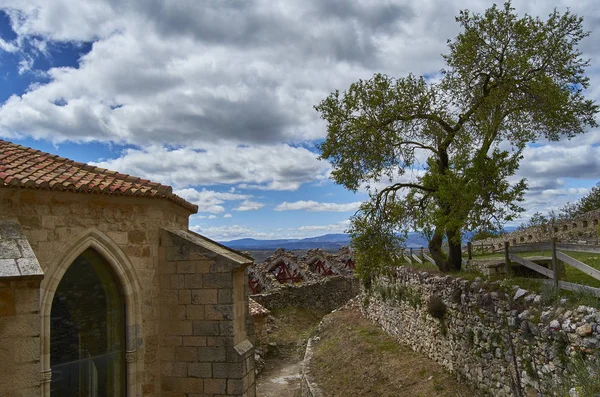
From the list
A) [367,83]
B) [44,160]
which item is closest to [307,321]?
[367,83]

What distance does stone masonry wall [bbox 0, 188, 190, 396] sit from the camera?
646 centimetres

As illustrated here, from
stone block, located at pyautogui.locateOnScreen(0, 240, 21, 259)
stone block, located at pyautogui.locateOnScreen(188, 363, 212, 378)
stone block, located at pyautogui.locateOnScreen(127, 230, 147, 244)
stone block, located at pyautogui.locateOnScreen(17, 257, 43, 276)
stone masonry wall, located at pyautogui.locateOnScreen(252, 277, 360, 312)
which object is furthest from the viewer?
stone masonry wall, located at pyautogui.locateOnScreen(252, 277, 360, 312)

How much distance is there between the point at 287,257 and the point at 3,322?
29010 millimetres

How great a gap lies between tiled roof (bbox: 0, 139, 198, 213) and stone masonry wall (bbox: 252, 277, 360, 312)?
18646 millimetres

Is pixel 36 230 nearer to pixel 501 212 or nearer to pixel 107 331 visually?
pixel 107 331

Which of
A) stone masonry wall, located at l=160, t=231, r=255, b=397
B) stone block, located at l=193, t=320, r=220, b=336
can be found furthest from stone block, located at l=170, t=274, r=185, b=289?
stone block, located at l=193, t=320, r=220, b=336

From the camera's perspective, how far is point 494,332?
9.48 meters

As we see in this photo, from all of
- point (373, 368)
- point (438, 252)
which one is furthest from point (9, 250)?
point (438, 252)

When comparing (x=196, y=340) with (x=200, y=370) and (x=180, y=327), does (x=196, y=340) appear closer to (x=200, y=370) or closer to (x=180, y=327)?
(x=180, y=327)

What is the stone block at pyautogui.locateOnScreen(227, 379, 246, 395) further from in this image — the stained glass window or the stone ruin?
the stone ruin

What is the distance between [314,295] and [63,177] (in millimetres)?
24051

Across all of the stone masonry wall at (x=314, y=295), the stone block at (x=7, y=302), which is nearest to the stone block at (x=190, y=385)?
the stone block at (x=7, y=302)

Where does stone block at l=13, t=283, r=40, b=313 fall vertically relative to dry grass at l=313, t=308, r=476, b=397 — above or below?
above

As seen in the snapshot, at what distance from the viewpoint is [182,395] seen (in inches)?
321
